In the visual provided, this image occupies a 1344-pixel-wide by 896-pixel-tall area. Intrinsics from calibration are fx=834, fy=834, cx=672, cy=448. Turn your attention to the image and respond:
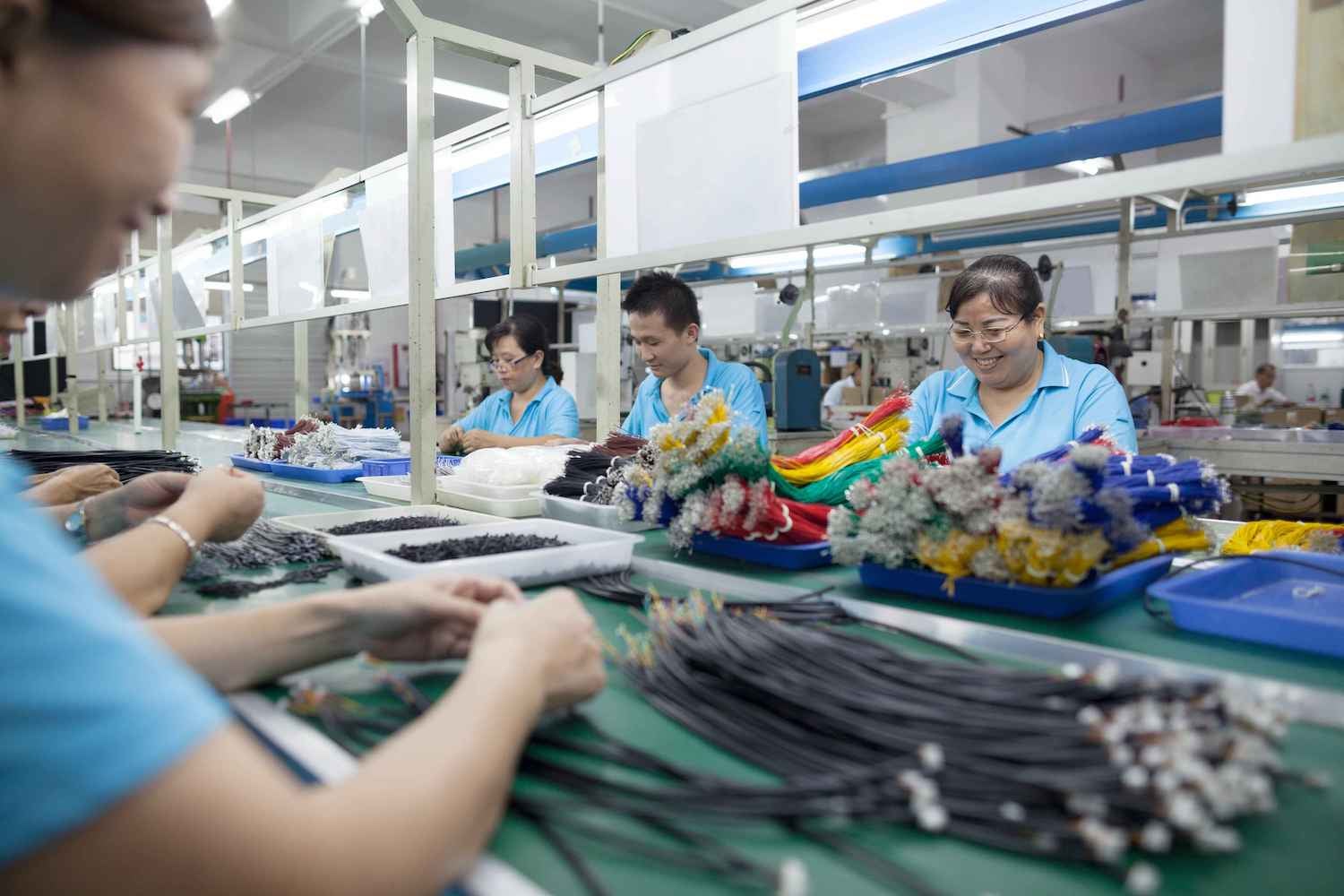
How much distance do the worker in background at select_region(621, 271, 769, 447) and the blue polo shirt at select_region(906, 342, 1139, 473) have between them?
817 mm

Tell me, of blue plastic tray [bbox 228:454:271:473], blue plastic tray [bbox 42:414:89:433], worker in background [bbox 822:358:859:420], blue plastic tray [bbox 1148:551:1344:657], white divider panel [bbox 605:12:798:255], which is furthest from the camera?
worker in background [bbox 822:358:859:420]

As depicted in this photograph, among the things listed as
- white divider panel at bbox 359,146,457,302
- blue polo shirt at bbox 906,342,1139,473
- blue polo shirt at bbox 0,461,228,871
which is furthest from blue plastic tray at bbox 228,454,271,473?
blue polo shirt at bbox 0,461,228,871

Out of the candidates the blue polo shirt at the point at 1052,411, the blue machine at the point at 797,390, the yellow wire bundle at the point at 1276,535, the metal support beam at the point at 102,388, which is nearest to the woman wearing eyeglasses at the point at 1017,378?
the blue polo shirt at the point at 1052,411

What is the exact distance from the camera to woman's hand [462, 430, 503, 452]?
401 centimetres

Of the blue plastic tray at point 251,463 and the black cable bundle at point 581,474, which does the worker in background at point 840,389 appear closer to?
the blue plastic tray at point 251,463

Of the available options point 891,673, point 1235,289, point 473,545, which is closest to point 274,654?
point 473,545

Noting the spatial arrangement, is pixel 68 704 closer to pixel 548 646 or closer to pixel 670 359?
pixel 548 646

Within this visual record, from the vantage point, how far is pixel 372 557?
1.53 meters

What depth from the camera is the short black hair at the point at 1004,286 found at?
2656 mm

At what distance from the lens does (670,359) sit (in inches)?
138

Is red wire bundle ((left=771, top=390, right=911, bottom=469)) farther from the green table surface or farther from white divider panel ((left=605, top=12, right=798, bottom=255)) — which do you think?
the green table surface

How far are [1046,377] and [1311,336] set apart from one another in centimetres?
1319

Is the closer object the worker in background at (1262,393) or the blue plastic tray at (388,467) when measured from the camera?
the blue plastic tray at (388,467)

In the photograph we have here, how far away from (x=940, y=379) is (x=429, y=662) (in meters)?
2.60
